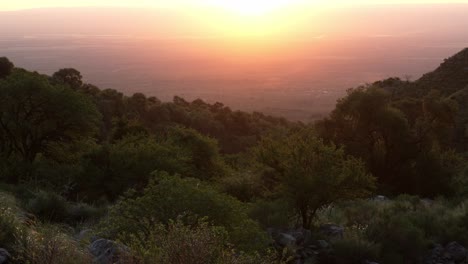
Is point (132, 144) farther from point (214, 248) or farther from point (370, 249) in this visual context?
point (214, 248)

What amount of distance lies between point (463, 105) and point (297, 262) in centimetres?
3200

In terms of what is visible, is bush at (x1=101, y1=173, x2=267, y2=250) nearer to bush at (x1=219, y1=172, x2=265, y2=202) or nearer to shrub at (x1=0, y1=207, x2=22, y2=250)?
shrub at (x1=0, y1=207, x2=22, y2=250)

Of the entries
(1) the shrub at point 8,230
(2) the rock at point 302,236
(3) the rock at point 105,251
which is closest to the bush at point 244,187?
(2) the rock at point 302,236

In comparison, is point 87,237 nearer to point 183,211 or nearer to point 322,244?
point 183,211

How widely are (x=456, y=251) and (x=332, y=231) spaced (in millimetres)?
3014

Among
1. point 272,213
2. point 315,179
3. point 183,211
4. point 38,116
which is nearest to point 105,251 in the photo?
point 183,211

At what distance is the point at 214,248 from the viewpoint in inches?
268

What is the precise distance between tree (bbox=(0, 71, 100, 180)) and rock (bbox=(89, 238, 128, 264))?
50.2ft

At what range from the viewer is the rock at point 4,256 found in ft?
25.2

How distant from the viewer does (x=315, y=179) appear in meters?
14.2

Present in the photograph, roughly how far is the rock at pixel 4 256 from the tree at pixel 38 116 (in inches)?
607

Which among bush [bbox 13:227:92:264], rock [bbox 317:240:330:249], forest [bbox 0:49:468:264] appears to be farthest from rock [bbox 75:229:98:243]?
rock [bbox 317:240:330:249]

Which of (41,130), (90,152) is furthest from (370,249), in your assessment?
(41,130)

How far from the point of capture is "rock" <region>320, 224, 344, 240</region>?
1377 centimetres
